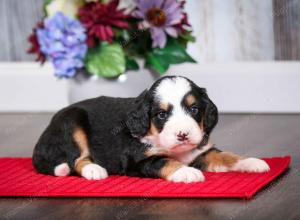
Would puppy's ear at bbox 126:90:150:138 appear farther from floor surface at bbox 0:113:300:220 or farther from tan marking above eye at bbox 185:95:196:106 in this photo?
floor surface at bbox 0:113:300:220

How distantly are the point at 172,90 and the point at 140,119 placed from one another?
0.16 meters

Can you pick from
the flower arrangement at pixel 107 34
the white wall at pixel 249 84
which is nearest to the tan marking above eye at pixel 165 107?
the flower arrangement at pixel 107 34

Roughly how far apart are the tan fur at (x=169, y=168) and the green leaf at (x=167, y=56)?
1304 mm

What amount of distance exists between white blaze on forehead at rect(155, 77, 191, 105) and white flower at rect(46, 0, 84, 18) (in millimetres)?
1174

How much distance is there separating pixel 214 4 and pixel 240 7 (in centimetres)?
15

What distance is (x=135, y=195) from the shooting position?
2.66m

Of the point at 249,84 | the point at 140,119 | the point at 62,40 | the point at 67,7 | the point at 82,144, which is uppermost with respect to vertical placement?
the point at 67,7

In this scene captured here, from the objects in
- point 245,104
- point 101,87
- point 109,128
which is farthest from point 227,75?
point 109,128

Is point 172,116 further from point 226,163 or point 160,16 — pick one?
point 160,16

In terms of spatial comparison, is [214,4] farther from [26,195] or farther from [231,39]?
[26,195]

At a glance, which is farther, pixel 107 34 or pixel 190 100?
pixel 107 34

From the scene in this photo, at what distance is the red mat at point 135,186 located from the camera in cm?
263

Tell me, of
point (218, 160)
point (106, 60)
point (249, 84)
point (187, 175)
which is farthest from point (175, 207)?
point (249, 84)

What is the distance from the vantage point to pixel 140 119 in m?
2.88
